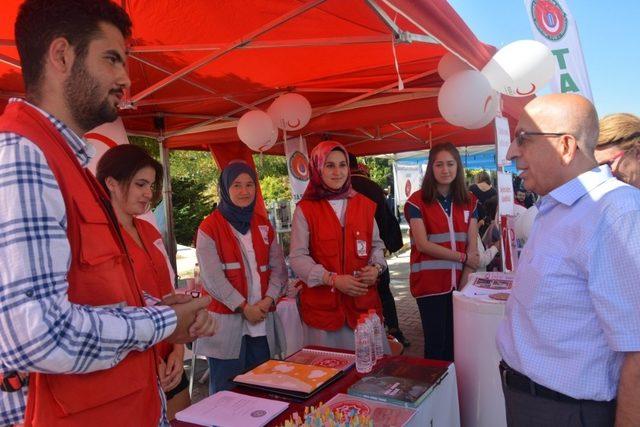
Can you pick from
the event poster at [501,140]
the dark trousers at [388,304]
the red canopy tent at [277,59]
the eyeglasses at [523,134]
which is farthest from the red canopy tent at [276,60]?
the dark trousers at [388,304]

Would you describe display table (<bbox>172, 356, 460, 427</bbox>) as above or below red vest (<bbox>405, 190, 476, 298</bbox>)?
below

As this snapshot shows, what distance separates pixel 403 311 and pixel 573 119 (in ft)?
17.2

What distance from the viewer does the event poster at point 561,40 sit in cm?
367

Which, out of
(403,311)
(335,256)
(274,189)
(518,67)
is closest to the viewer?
(335,256)

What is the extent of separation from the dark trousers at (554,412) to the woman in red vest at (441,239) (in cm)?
179

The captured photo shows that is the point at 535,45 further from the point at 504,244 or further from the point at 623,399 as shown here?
the point at 623,399

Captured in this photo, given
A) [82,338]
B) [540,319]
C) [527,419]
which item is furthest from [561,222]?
[82,338]

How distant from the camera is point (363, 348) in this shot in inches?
81.6

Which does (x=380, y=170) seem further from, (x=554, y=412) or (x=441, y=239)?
(x=554, y=412)

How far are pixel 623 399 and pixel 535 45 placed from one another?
8.34 feet

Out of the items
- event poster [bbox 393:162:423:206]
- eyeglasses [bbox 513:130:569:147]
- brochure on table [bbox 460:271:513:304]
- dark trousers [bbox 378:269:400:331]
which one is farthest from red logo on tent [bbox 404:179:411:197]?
eyeglasses [bbox 513:130:569:147]

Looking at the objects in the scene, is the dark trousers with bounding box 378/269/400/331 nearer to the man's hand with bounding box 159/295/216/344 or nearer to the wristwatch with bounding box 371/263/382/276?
the wristwatch with bounding box 371/263/382/276

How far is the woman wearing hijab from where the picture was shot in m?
2.75

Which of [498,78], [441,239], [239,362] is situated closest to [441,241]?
[441,239]
